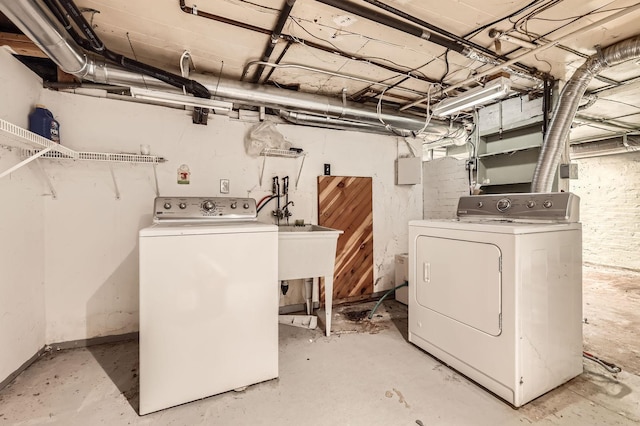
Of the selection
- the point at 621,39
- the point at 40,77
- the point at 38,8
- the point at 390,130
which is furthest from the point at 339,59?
the point at 40,77

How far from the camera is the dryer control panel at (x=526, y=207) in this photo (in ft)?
6.23

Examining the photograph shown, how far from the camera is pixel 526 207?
2070 mm

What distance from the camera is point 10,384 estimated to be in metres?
1.92

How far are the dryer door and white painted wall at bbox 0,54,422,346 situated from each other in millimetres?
1732

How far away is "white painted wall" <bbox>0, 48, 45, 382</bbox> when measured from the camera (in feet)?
6.11

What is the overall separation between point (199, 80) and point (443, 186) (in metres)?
3.31

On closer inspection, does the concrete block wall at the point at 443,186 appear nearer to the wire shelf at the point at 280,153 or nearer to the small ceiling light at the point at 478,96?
the small ceiling light at the point at 478,96

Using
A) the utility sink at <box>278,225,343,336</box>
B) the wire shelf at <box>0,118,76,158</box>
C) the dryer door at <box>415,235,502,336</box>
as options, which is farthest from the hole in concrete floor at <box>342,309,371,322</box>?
the wire shelf at <box>0,118,76,158</box>

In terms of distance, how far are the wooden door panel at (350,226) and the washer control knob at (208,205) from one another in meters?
1.33

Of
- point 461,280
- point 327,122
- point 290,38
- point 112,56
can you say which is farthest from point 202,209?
point 461,280

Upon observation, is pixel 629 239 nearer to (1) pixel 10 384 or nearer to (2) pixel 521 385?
(2) pixel 521 385

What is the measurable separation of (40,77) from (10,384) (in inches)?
90.0

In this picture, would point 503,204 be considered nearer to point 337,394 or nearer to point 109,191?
point 337,394

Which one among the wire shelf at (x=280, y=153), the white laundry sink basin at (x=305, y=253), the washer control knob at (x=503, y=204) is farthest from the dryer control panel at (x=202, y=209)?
the washer control knob at (x=503, y=204)
